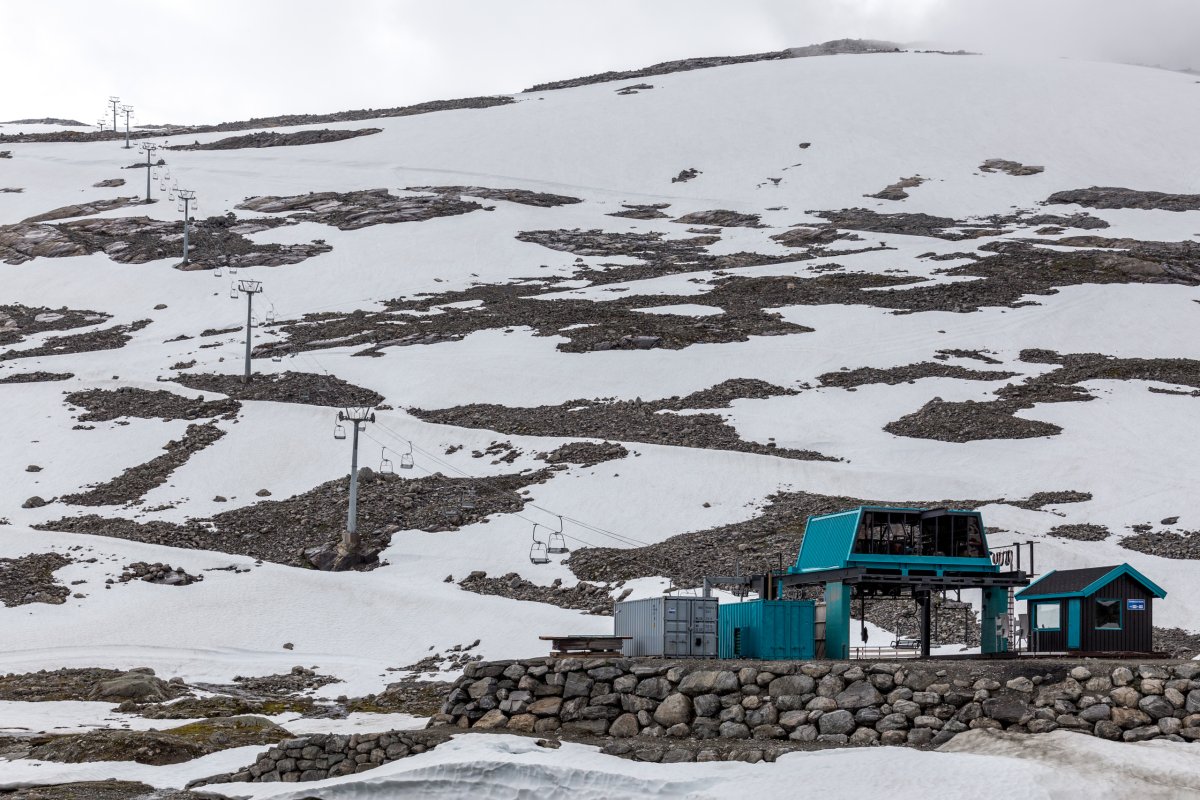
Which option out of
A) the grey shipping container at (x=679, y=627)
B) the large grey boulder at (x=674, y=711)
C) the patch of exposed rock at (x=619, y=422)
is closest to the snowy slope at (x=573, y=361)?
the patch of exposed rock at (x=619, y=422)

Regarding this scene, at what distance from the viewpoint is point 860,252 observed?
10262 cm

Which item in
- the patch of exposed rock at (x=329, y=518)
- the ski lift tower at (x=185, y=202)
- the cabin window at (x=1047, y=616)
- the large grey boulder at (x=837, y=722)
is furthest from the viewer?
the ski lift tower at (x=185, y=202)

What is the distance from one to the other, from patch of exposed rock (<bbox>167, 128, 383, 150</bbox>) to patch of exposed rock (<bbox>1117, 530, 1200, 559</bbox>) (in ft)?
442

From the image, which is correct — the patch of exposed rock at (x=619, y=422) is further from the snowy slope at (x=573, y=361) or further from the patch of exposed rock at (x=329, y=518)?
the patch of exposed rock at (x=329, y=518)

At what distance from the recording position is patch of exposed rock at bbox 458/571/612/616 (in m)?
42.7

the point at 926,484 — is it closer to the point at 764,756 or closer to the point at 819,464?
the point at 819,464

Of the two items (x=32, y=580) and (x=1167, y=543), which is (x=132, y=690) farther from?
(x=1167, y=543)

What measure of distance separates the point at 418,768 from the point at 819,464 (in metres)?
37.2

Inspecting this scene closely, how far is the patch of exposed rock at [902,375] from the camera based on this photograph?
69.1m

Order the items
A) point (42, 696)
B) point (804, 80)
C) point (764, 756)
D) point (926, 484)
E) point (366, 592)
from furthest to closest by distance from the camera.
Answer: point (804, 80) → point (926, 484) → point (366, 592) → point (42, 696) → point (764, 756)

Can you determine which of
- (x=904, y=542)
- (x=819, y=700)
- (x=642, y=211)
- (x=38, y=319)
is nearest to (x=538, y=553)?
(x=904, y=542)

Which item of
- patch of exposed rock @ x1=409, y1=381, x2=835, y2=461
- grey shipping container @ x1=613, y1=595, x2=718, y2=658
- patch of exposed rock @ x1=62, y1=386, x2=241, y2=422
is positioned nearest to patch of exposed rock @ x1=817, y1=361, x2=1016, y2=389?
patch of exposed rock @ x1=409, y1=381, x2=835, y2=461

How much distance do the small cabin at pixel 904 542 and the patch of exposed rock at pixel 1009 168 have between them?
376 feet

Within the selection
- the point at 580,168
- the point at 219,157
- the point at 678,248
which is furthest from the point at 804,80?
the point at 219,157
